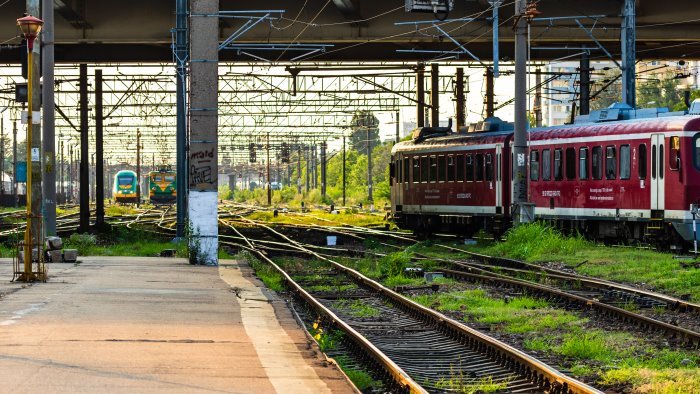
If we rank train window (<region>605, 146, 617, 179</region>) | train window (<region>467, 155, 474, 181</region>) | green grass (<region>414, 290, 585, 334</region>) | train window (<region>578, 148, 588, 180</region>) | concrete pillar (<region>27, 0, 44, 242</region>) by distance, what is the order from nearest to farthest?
green grass (<region>414, 290, 585, 334</region>), concrete pillar (<region>27, 0, 44, 242</region>), train window (<region>605, 146, 617, 179</region>), train window (<region>578, 148, 588, 180</region>), train window (<region>467, 155, 474, 181</region>)

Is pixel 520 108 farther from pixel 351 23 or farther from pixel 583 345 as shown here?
pixel 583 345

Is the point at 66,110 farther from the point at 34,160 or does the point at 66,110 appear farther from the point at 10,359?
the point at 10,359

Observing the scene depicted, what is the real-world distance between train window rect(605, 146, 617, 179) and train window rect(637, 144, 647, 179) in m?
1.21

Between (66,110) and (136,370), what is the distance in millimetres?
82016

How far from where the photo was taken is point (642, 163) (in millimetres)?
29969

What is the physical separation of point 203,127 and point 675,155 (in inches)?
425

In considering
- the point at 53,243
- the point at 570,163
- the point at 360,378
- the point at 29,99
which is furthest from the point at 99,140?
the point at 360,378

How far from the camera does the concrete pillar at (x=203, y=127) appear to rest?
88.5ft

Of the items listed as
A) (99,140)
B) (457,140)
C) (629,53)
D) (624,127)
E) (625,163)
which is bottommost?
(625,163)

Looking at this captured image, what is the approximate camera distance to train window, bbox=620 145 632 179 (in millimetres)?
30547

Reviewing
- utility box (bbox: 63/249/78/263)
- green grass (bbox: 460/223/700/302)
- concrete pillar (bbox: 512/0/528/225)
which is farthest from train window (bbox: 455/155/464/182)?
utility box (bbox: 63/249/78/263)

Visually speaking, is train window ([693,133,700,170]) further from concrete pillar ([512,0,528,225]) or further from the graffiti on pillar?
the graffiti on pillar

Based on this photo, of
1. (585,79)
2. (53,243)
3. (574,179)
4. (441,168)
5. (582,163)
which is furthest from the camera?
(585,79)

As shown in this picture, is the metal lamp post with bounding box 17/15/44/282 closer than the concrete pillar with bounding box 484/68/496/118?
Yes
